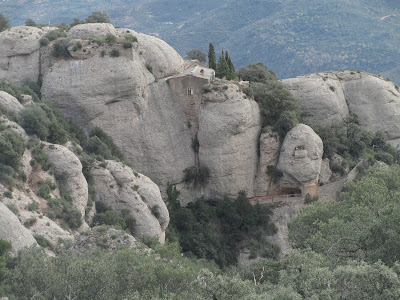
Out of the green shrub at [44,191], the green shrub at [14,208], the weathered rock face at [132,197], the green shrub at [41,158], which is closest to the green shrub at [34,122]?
the green shrub at [41,158]

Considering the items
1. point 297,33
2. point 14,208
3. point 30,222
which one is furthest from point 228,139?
point 297,33

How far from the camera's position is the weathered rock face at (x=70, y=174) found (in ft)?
149

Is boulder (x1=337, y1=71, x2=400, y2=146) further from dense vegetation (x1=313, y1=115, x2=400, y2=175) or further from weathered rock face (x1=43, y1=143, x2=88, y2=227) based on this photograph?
weathered rock face (x1=43, y1=143, x2=88, y2=227)

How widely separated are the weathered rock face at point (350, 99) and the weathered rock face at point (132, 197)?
57.6 feet

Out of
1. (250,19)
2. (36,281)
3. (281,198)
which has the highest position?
(36,281)

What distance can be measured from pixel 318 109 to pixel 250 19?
81435 millimetres

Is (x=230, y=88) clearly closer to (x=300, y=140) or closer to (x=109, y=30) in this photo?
(x=300, y=140)


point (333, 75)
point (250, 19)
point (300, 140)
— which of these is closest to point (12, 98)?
point (300, 140)

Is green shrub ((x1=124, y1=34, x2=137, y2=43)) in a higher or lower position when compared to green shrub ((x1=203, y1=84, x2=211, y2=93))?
higher

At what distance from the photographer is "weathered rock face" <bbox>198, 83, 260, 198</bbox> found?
55656 mm

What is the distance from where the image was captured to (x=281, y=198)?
189 ft

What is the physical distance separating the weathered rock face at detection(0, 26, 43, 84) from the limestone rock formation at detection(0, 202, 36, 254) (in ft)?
76.4

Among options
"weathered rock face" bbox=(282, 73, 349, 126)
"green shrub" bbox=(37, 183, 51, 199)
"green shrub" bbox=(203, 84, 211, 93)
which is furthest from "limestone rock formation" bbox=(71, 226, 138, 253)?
"weathered rock face" bbox=(282, 73, 349, 126)

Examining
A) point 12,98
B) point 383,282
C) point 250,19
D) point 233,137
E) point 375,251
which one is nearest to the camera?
point 383,282
